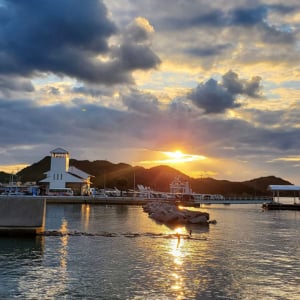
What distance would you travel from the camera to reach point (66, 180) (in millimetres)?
134250

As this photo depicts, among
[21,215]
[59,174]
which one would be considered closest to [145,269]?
[21,215]

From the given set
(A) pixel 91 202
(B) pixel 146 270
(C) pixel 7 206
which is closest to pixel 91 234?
(C) pixel 7 206

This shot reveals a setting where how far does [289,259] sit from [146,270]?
35.4 feet

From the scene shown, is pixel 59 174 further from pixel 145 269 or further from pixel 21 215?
pixel 145 269

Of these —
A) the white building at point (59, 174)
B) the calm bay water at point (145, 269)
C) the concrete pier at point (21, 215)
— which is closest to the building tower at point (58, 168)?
the white building at point (59, 174)

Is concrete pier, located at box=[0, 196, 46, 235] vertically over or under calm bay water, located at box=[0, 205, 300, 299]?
over

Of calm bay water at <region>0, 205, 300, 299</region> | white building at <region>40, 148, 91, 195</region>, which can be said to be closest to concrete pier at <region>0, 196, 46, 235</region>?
calm bay water at <region>0, 205, 300, 299</region>

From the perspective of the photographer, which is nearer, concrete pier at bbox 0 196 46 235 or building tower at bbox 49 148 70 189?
concrete pier at bbox 0 196 46 235

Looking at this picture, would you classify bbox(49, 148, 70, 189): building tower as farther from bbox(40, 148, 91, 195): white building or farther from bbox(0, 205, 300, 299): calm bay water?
bbox(0, 205, 300, 299): calm bay water

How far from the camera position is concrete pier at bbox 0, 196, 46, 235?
36.3m

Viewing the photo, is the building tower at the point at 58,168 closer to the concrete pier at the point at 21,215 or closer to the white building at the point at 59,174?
the white building at the point at 59,174

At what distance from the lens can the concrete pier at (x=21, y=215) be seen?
36297 mm

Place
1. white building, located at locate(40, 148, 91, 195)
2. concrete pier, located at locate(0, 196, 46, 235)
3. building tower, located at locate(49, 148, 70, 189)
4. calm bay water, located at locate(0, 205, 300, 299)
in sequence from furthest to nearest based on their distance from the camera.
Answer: white building, located at locate(40, 148, 91, 195), building tower, located at locate(49, 148, 70, 189), concrete pier, located at locate(0, 196, 46, 235), calm bay water, located at locate(0, 205, 300, 299)

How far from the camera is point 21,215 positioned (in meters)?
37.3
